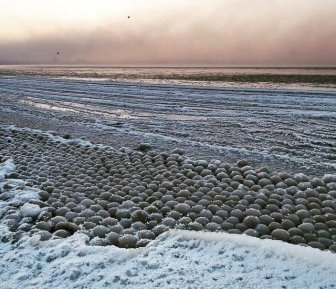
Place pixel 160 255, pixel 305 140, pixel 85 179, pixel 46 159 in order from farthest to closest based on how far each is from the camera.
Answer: pixel 305 140 < pixel 46 159 < pixel 85 179 < pixel 160 255

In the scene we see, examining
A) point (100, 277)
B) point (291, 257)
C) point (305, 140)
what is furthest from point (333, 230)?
point (305, 140)

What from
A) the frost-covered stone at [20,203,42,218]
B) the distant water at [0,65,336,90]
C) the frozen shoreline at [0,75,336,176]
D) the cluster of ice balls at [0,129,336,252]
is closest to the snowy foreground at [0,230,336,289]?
the cluster of ice balls at [0,129,336,252]

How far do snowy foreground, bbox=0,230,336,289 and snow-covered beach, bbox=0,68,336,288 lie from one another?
12 millimetres

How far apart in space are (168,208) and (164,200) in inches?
14.6

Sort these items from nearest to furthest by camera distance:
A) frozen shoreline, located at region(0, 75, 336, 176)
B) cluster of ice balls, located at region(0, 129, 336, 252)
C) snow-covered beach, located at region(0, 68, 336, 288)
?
snow-covered beach, located at region(0, 68, 336, 288)
cluster of ice balls, located at region(0, 129, 336, 252)
frozen shoreline, located at region(0, 75, 336, 176)

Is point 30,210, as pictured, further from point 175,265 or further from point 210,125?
point 210,125

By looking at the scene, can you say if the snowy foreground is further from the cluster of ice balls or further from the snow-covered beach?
the cluster of ice balls

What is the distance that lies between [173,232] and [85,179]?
2.96 meters

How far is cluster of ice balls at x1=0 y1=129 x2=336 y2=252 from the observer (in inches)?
187

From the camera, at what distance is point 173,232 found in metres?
4.44

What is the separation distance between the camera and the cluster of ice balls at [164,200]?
15.6ft

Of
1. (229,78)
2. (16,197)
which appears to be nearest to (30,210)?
(16,197)

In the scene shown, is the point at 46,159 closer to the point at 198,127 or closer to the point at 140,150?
the point at 140,150

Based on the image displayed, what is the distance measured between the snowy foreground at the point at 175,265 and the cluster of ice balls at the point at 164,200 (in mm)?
424
